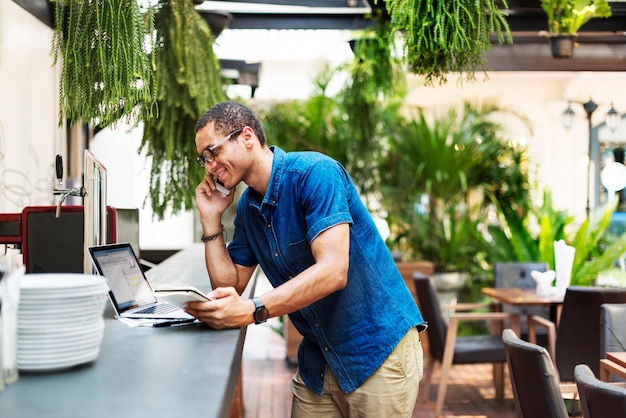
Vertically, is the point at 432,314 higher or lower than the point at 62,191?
lower

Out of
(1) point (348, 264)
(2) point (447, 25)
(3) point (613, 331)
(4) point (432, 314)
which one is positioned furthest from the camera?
(4) point (432, 314)

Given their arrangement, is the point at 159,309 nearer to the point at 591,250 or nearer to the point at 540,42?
the point at 540,42

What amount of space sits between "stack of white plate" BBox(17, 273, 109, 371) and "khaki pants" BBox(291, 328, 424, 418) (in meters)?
0.90

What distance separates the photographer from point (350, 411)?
2.21 m

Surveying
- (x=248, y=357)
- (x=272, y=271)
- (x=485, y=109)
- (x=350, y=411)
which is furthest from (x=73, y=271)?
(x=485, y=109)

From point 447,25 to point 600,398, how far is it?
5.83ft

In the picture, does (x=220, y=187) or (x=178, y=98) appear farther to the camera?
(x=178, y=98)

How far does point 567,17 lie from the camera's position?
201 inches

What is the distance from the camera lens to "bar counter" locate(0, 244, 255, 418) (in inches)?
49.3

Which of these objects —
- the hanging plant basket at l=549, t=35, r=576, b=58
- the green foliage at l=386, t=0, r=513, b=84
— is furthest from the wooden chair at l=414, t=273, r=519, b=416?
the green foliage at l=386, t=0, r=513, b=84

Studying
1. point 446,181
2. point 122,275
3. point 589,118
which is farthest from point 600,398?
point 589,118

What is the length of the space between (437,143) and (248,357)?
10.5 feet

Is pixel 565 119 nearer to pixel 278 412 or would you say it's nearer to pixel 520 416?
pixel 278 412

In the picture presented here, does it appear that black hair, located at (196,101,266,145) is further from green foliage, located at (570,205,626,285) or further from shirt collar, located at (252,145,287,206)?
A: green foliage, located at (570,205,626,285)
